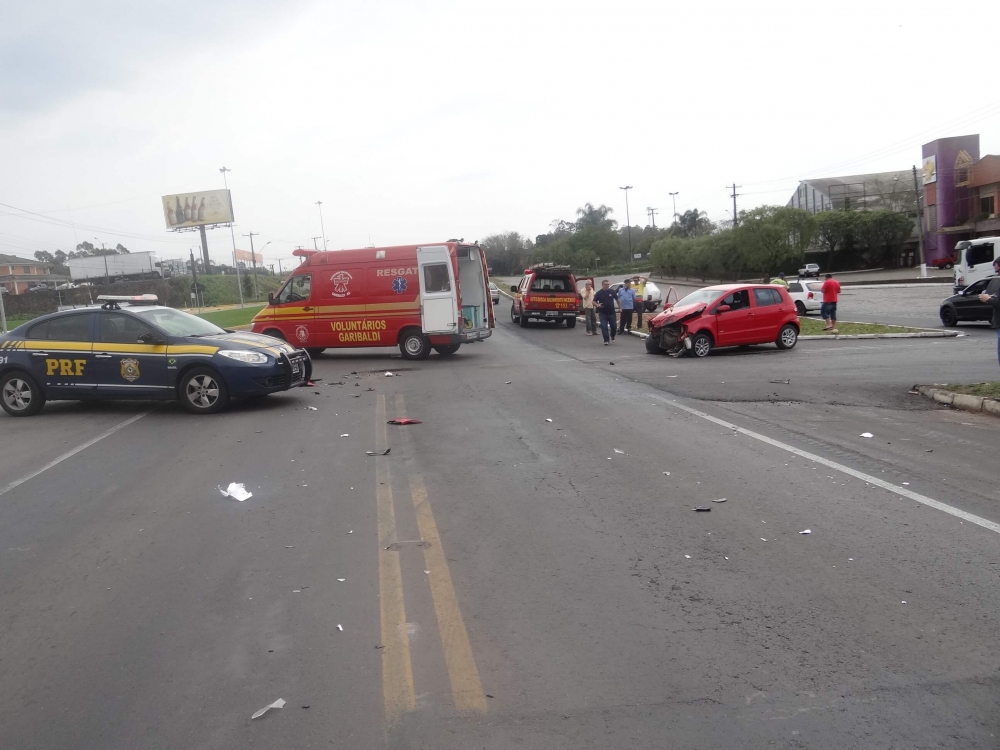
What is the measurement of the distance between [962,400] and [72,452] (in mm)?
11495

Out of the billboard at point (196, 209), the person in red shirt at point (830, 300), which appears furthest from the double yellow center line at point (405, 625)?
the billboard at point (196, 209)

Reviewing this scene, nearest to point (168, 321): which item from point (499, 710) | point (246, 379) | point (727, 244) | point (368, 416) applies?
point (246, 379)

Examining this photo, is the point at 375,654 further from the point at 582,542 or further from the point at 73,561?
the point at 73,561

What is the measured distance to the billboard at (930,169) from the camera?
63.3 metres

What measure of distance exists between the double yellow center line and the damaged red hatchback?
13.2 m

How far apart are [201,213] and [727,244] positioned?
55057mm

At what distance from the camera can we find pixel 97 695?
379cm

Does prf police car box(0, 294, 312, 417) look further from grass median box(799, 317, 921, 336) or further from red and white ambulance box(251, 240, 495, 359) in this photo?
grass median box(799, 317, 921, 336)

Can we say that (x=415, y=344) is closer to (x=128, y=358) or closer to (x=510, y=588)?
(x=128, y=358)

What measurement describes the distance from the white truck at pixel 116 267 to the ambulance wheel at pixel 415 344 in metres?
64.1

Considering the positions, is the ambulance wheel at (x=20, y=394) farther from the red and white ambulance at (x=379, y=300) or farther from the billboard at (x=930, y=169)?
the billboard at (x=930, y=169)

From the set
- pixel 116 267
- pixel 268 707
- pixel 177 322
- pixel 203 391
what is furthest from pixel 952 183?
pixel 116 267

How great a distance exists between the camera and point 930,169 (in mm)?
64125

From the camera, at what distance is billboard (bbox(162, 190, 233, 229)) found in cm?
8556
